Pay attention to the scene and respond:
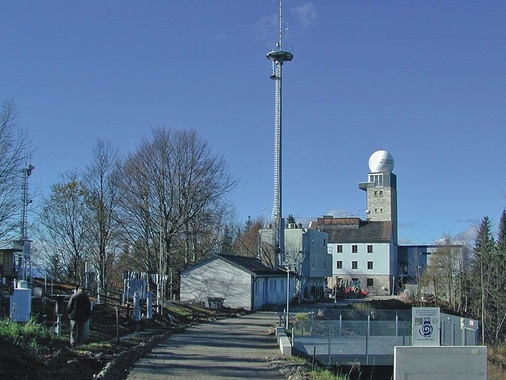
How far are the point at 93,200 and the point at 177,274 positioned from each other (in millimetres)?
8585

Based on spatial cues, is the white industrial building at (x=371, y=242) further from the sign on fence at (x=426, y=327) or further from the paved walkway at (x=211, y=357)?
the sign on fence at (x=426, y=327)

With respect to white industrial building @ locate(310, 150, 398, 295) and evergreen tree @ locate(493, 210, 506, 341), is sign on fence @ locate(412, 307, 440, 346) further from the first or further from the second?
white industrial building @ locate(310, 150, 398, 295)

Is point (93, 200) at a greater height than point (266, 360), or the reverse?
point (93, 200)

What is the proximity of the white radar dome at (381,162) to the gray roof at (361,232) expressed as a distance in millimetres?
9002

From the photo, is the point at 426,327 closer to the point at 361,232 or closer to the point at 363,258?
the point at 363,258

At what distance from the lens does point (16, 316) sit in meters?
18.6

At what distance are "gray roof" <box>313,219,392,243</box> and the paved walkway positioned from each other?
70.7 meters

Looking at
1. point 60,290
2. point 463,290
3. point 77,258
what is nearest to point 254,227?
point 463,290

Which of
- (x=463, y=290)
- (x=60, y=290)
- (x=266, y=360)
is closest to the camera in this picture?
(x=266, y=360)

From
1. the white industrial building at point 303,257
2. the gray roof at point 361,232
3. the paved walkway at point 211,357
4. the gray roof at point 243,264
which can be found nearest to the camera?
the paved walkway at point 211,357

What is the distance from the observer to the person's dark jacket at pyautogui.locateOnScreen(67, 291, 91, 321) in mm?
16719

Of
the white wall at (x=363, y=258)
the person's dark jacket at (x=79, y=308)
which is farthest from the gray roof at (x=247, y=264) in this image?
the white wall at (x=363, y=258)

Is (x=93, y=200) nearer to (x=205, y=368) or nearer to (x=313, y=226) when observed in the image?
(x=205, y=368)

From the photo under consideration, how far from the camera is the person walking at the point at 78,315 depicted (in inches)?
657
